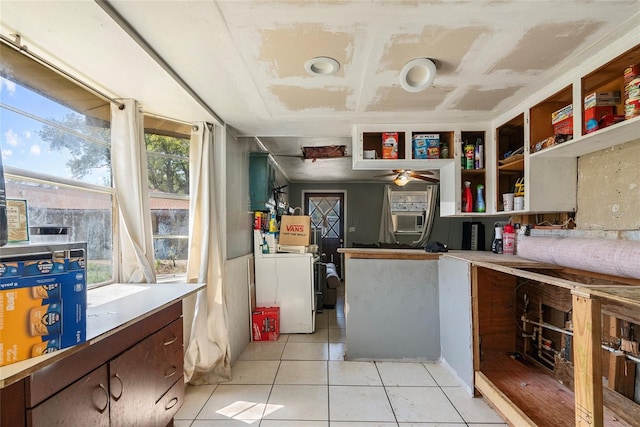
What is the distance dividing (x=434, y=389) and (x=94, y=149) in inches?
116

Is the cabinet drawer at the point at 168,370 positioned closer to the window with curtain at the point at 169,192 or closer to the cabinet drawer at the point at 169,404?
the cabinet drawer at the point at 169,404

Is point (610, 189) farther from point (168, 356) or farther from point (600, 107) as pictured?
point (168, 356)

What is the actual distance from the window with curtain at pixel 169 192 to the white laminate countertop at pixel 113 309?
1.53 ft

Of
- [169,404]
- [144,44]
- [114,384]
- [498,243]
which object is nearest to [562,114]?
[498,243]

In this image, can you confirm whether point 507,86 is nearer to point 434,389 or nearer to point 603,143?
point 603,143

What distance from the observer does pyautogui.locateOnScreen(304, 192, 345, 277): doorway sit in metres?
6.52

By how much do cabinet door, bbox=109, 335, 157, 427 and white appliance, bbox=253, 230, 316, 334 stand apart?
1.81 meters

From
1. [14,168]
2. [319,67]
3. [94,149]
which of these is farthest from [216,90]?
[14,168]

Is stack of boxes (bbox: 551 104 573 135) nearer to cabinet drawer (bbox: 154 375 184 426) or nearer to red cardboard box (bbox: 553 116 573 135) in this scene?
red cardboard box (bbox: 553 116 573 135)

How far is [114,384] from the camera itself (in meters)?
1.19

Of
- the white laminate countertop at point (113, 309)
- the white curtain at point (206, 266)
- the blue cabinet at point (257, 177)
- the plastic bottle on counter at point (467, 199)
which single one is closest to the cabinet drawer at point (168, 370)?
the white laminate countertop at point (113, 309)

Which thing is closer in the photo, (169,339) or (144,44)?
(144,44)

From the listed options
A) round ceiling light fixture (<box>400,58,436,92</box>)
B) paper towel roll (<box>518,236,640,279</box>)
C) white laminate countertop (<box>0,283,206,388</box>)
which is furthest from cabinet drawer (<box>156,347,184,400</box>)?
paper towel roll (<box>518,236,640,279</box>)

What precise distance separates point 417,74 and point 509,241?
1.57m
